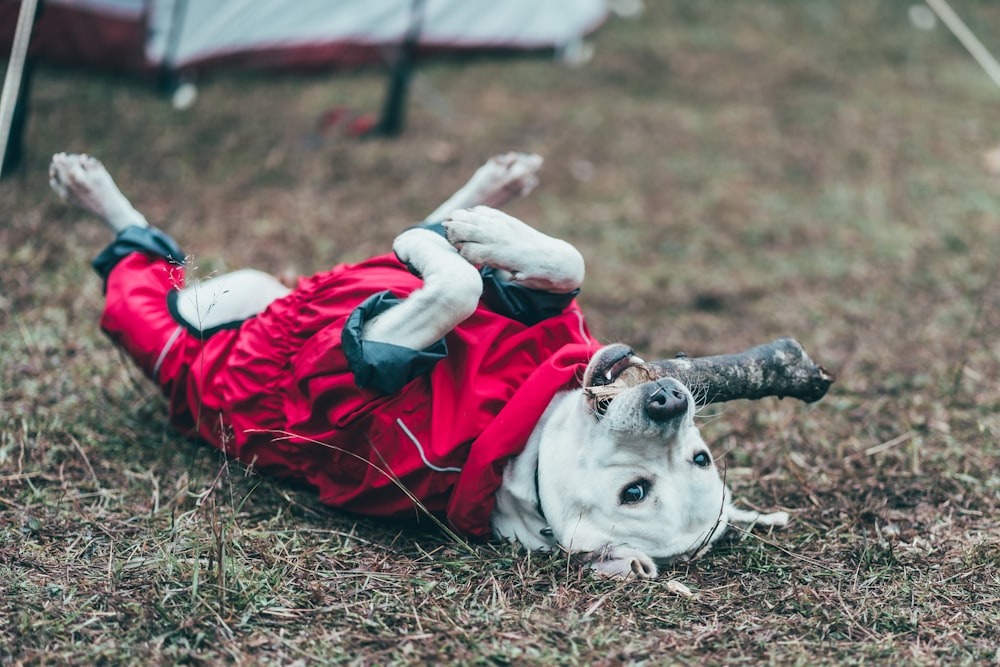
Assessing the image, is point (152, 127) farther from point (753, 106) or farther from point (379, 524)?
point (753, 106)

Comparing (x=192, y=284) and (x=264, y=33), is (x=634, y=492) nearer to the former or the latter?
(x=192, y=284)

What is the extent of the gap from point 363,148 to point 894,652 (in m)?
4.67

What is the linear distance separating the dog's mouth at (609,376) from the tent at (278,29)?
3360mm

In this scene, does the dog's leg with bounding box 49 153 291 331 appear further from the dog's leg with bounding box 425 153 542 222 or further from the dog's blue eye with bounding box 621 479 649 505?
the dog's blue eye with bounding box 621 479 649 505

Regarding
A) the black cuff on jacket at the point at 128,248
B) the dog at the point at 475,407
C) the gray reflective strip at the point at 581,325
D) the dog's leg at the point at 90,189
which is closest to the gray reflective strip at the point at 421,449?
the dog at the point at 475,407

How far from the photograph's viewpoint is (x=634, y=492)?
2.55m

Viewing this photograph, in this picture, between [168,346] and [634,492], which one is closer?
[634,492]

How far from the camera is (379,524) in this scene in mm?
2902

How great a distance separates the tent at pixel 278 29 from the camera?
601 centimetres

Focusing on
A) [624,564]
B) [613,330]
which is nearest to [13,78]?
[624,564]

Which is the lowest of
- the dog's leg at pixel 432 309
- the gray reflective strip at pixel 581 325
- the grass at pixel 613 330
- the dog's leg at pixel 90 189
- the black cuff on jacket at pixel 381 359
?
the grass at pixel 613 330

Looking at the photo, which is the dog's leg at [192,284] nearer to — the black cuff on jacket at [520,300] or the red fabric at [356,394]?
the red fabric at [356,394]

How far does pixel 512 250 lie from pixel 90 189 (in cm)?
165

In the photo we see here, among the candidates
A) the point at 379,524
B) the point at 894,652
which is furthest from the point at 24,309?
the point at 894,652
